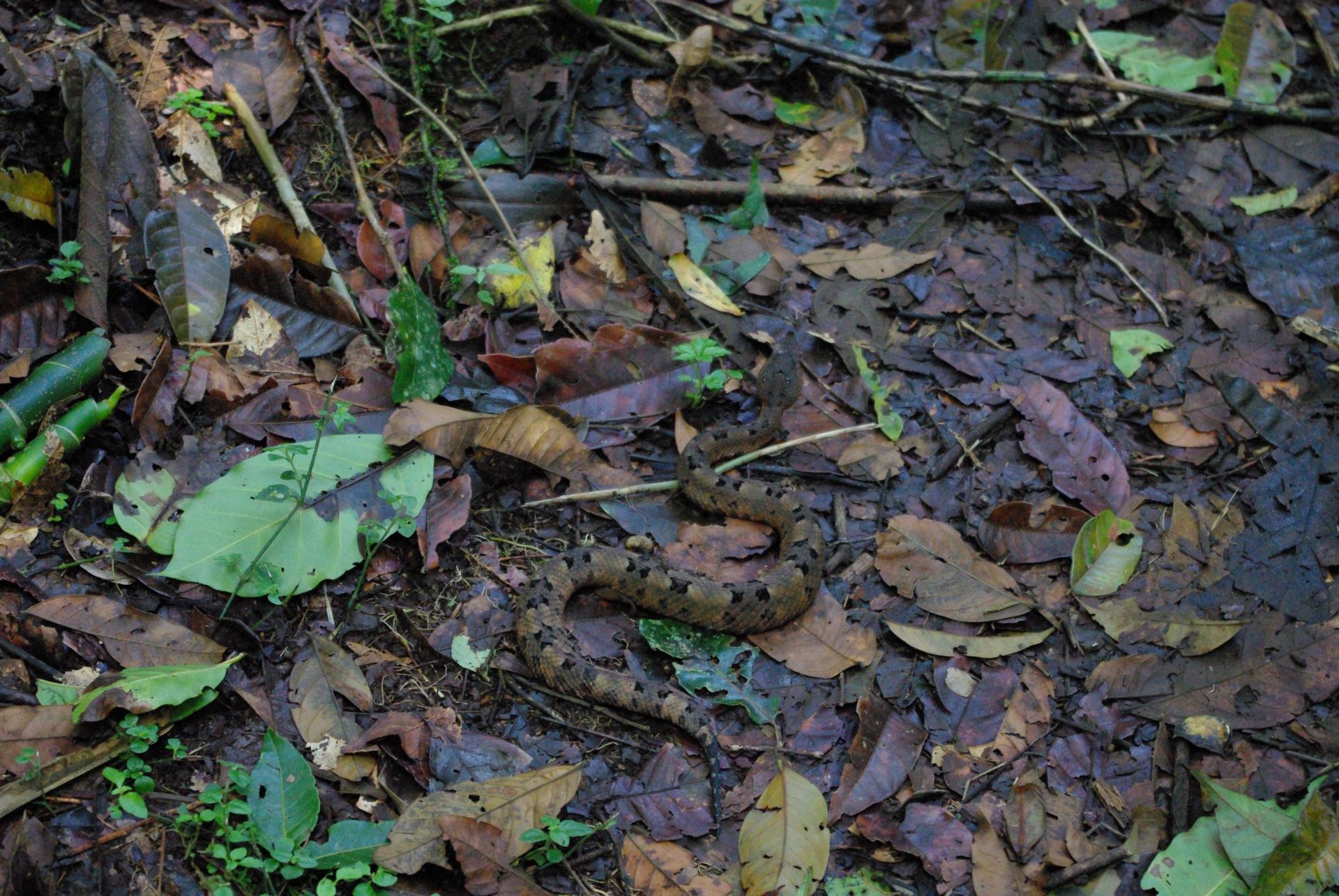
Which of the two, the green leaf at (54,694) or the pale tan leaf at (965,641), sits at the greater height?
the green leaf at (54,694)

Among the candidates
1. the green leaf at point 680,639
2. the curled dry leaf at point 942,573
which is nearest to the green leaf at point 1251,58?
the curled dry leaf at point 942,573

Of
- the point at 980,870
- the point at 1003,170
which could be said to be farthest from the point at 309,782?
the point at 1003,170

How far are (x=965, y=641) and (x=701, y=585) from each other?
4.18ft

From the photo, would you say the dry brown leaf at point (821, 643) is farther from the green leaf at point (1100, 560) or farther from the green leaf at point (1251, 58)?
the green leaf at point (1251, 58)

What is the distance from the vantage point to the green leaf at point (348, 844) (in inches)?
143

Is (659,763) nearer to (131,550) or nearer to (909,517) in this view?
(909,517)

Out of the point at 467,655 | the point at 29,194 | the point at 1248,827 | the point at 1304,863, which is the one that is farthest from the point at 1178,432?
the point at 29,194

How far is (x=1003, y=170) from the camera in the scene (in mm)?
7016

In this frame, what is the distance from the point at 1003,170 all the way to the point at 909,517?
9.95ft

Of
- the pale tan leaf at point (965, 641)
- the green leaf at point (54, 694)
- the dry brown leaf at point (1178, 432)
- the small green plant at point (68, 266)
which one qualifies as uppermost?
the small green plant at point (68, 266)

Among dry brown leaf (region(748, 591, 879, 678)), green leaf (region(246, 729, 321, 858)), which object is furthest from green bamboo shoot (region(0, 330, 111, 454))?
dry brown leaf (region(748, 591, 879, 678))

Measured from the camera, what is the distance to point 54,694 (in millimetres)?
3891

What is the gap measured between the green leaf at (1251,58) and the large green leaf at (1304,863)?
5.43 meters

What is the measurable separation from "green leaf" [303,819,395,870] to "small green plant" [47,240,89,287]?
286cm
